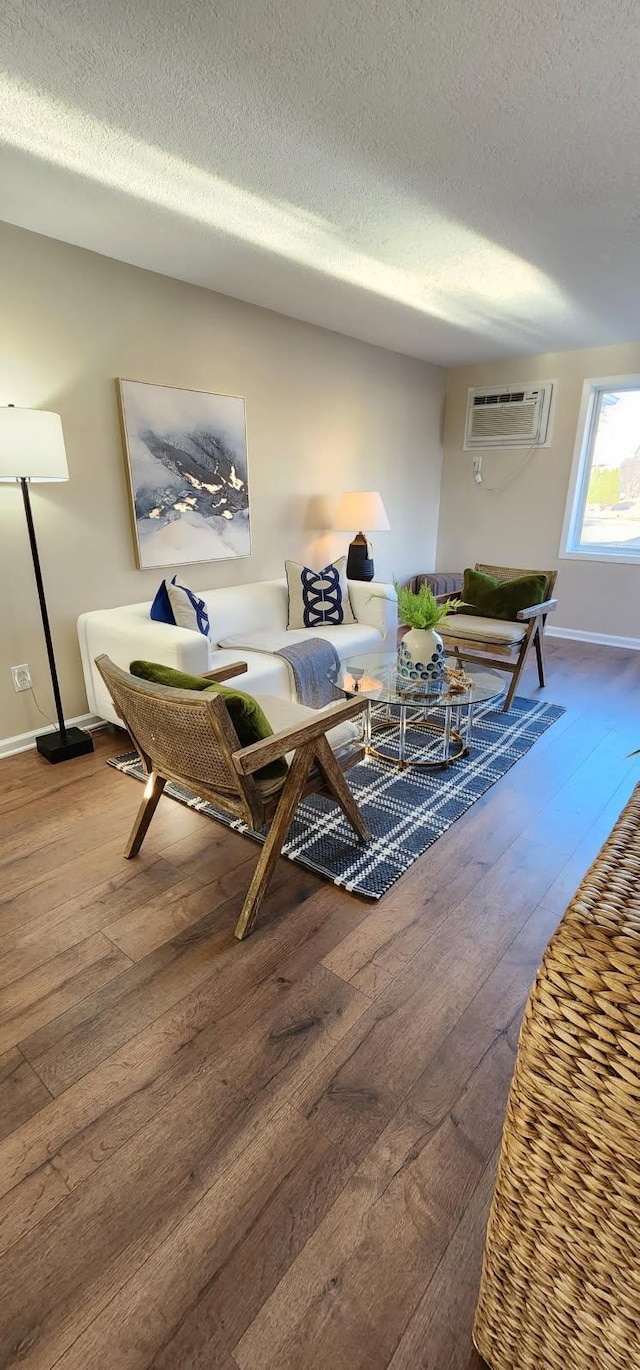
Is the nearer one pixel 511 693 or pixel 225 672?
pixel 225 672

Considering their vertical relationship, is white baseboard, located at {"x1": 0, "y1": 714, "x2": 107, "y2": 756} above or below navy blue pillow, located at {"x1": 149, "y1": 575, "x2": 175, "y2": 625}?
below

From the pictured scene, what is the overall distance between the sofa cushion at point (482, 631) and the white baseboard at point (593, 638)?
177cm

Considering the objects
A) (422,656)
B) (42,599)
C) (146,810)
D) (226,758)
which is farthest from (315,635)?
(226,758)

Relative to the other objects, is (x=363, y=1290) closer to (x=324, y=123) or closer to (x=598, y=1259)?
(x=598, y=1259)

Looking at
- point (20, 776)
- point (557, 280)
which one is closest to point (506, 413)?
point (557, 280)

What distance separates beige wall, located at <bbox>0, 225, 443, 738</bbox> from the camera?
2764 mm

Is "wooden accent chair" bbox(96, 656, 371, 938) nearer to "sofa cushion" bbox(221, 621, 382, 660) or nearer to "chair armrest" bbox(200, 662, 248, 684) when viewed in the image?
"chair armrest" bbox(200, 662, 248, 684)

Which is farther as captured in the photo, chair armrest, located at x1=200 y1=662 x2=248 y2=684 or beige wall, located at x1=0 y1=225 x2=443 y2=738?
beige wall, located at x1=0 y1=225 x2=443 y2=738

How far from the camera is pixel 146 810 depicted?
82.5 inches

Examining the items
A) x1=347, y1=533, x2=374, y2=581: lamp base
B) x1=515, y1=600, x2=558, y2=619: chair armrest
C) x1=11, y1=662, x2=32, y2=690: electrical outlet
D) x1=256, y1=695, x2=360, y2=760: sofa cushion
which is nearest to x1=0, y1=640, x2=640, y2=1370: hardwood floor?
x1=256, y1=695, x2=360, y2=760: sofa cushion

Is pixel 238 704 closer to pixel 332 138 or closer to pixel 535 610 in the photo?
pixel 332 138

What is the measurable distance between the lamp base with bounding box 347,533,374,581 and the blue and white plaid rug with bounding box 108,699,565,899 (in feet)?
5.46

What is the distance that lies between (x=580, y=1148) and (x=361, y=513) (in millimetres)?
4133

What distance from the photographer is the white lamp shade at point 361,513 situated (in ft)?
14.3
